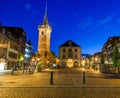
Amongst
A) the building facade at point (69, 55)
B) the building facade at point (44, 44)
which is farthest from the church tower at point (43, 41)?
the building facade at point (69, 55)

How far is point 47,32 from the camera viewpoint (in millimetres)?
130125

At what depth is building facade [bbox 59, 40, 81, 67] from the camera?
135 meters

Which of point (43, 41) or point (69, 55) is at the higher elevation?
point (43, 41)

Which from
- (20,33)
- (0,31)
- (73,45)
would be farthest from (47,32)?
(0,31)

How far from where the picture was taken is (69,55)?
13562 centimetres

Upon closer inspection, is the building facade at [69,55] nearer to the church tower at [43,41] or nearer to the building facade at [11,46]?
the church tower at [43,41]

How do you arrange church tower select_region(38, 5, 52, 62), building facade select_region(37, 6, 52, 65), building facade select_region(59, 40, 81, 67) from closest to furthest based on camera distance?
1. building facade select_region(37, 6, 52, 65)
2. church tower select_region(38, 5, 52, 62)
3. building facade select_region(59, 40, 81, 67)

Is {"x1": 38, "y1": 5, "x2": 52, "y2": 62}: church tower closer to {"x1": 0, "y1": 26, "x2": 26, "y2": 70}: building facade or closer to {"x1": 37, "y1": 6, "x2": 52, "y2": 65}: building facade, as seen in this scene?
{"x1": 37, "y1": 6, "x2": 52, "y2": 65}: building facade

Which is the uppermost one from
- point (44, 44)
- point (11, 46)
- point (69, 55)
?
point (44, 44)

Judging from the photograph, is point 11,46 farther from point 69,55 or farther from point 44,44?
point 69,55

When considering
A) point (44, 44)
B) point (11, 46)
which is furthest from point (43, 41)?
point (11, 46)

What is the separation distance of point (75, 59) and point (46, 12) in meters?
42.5

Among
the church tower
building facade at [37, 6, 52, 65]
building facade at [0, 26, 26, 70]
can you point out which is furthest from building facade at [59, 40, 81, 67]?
building facade at [0, 26, 26, 70]

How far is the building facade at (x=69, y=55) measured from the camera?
134875 millimetres
